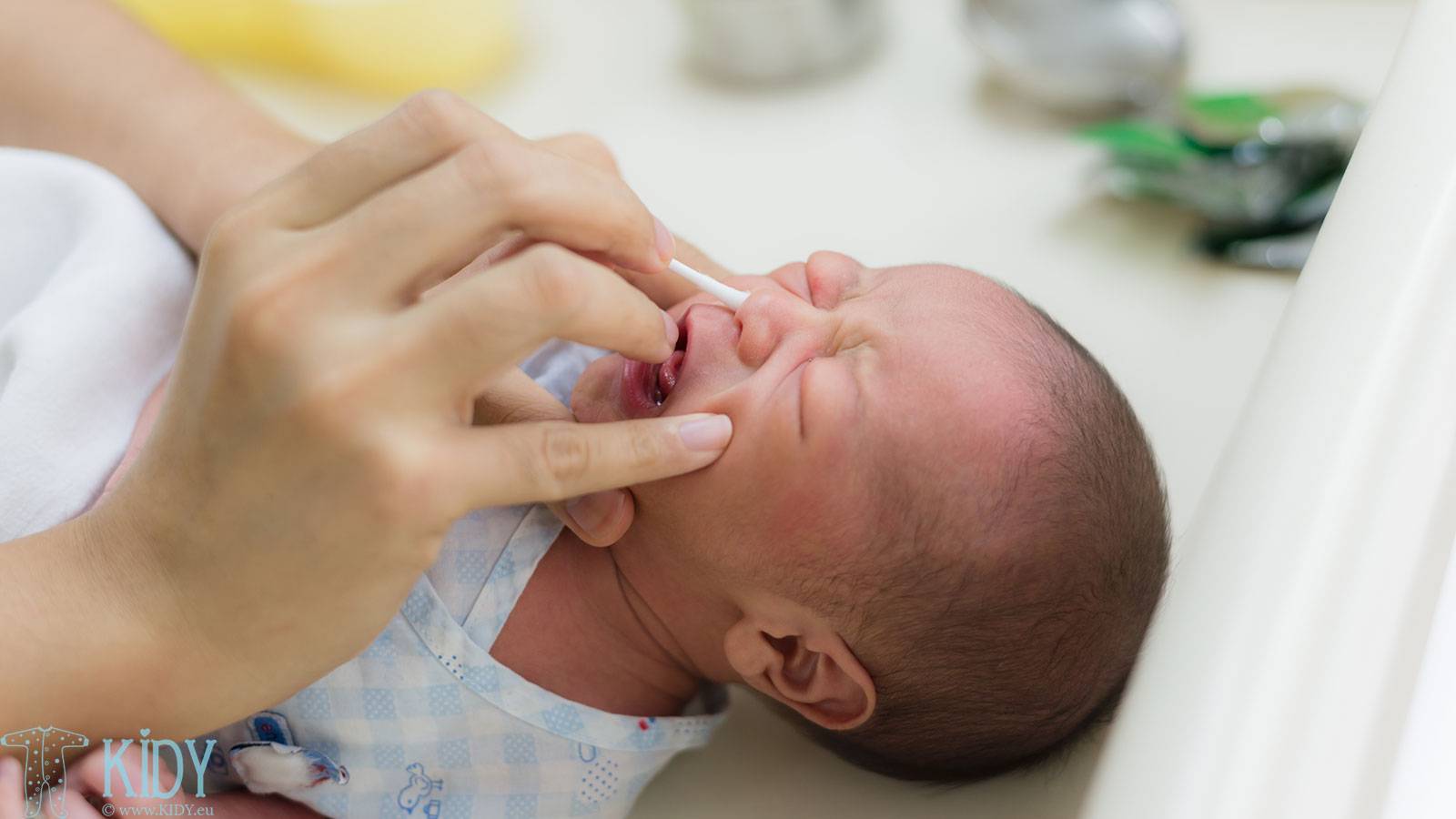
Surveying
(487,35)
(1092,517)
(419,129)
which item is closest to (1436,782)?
(1092,517)

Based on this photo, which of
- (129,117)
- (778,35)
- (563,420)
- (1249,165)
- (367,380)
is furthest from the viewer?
(778,35)

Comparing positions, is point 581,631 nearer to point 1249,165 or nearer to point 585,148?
point 585,148

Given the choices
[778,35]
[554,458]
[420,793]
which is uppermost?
[778,35]

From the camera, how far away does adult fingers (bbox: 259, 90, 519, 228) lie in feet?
2.25

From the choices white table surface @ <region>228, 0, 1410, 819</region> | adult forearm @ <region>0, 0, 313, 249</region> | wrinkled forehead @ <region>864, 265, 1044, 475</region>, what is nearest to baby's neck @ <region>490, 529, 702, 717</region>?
white table surface @ <region>228, 0, 1410, 819</region>

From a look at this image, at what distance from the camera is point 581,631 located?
0.94 meters

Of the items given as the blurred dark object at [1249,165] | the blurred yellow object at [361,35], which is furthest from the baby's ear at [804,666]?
the blurred yellow object at [361,35]

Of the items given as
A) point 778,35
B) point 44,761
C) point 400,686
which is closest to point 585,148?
point 400,686

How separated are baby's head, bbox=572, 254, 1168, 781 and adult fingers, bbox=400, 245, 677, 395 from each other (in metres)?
0.19

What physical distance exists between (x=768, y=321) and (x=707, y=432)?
12cm

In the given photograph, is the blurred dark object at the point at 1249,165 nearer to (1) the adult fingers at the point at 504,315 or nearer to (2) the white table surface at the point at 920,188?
(2) the white table surface at the point at 920,188

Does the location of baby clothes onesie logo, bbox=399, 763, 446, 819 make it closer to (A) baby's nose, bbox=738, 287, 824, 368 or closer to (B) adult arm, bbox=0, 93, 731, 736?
(B) adult arm, bbox=0, 93, 731, 736

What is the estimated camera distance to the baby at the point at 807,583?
0.82 meters

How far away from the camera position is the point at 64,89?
1.16 meters
